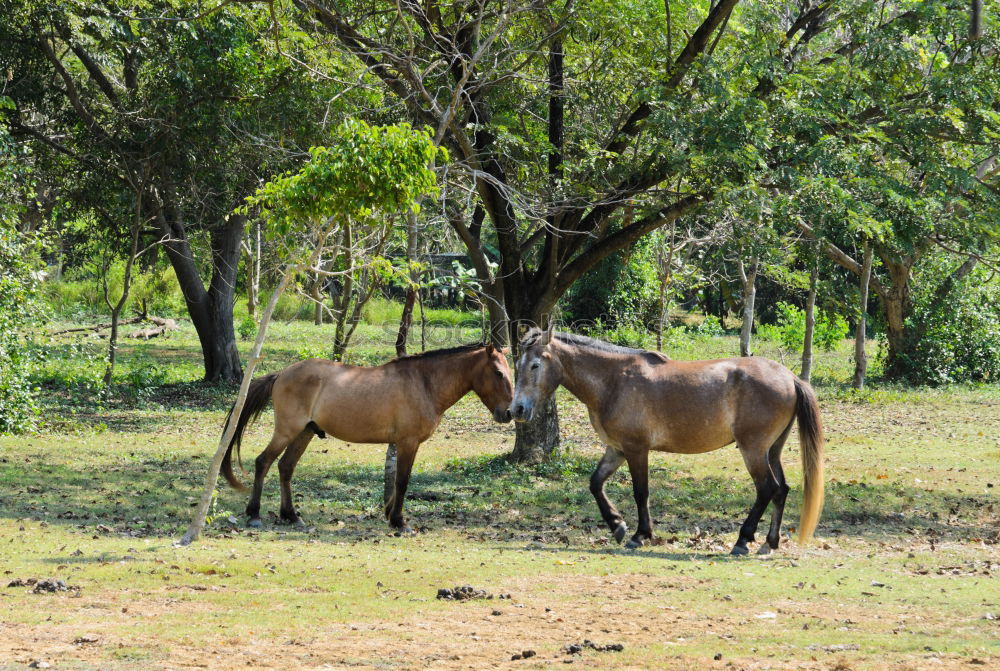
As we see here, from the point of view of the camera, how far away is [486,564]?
967 cm

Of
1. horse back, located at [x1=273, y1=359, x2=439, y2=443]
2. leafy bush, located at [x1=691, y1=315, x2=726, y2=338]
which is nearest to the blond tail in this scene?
horse back, located at [x1=273, y1=359, x2=439, y2=443]

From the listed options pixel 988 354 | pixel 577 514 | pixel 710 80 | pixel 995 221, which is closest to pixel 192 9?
pixel 710 80

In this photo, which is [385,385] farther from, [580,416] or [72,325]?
[72,325]

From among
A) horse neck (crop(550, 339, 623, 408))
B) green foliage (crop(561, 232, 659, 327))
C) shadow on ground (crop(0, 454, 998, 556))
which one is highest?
green foliage (crop(561, 232, 659, 327))

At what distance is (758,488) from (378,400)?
4.18 metres

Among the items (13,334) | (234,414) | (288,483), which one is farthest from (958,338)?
(13,334)

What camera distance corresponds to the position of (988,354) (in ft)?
90.8

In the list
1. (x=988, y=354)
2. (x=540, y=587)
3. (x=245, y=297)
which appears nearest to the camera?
(x=540, y=587)

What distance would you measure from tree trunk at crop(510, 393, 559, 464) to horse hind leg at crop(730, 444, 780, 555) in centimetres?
532

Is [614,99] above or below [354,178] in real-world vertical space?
above

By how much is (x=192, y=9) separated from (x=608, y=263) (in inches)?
711

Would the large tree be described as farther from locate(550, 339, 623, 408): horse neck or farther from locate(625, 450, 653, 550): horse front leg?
locate(625, 450, 653, 550): horse front leg

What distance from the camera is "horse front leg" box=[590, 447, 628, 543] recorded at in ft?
36.1

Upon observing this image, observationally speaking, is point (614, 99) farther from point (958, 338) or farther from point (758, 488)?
point (958, 338)
